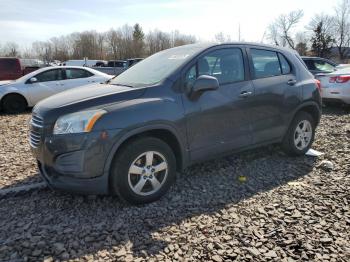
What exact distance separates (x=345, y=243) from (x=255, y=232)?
80cm

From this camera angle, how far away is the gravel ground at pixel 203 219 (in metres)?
3.02

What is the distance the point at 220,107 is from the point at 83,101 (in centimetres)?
166

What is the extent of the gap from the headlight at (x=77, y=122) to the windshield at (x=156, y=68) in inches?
32.5

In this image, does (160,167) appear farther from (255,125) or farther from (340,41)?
(340,41)

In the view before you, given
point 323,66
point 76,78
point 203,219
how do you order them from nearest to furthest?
point 203,219 → point 76,78 → point 323,66

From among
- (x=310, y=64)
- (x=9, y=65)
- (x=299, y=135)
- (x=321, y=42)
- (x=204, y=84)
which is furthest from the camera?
(x=321, y=42)

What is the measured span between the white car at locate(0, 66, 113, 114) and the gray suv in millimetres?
6607

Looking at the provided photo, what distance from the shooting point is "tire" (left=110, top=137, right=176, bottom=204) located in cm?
359

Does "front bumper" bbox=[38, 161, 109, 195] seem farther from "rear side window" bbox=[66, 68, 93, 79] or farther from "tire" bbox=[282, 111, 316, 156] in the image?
"rear side window" bbox=[66, 68, 93, 79]

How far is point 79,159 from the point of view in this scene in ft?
11.3

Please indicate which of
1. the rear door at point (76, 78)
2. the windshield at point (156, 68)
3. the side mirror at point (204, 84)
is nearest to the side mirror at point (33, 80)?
the rear door at point (76, 78)

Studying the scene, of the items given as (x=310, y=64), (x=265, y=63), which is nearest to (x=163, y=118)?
(x=265, y=63)

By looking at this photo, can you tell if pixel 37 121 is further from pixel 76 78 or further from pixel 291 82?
pixel 76 78

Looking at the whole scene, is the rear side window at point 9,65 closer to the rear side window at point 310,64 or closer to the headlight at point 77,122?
the rear side window at point 310,64
